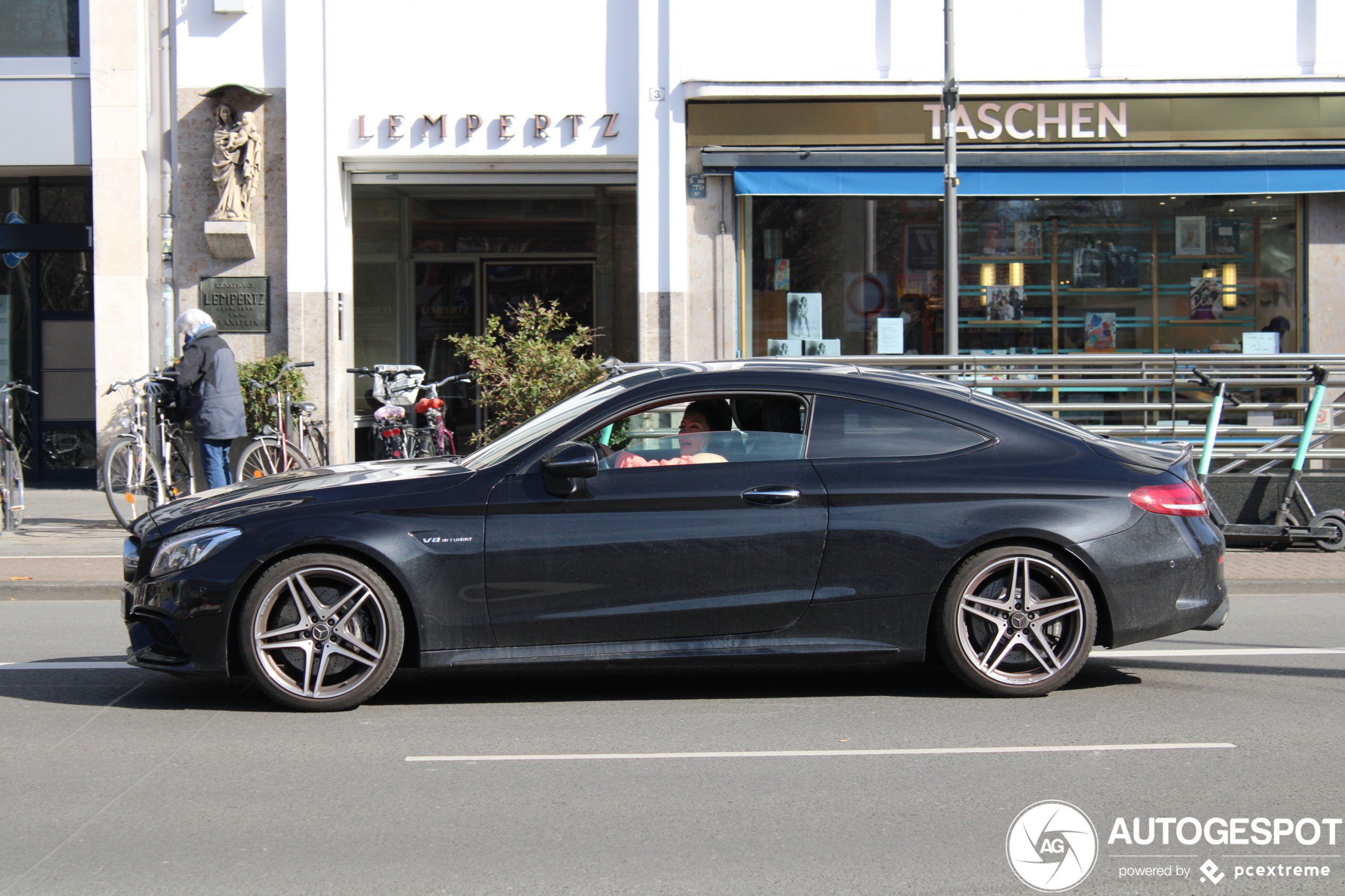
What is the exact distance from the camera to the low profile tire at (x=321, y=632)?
17.6 feet

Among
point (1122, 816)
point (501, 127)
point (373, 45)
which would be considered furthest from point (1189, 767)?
point (373, 45)

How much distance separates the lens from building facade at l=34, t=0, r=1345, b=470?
14.2 m

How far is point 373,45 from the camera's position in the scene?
14.5 m

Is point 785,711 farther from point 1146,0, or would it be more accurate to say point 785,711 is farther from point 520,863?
point 1146,0

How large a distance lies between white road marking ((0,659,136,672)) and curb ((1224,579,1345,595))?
7.35 m

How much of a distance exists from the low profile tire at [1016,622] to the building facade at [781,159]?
886cm

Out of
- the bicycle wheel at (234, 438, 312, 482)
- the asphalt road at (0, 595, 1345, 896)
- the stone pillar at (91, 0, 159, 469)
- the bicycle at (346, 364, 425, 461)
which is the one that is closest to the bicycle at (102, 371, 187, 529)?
the bicycle wheel at (234, 438, 312, 482)

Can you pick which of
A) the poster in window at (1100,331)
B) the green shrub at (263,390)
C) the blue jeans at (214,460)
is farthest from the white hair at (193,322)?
the poster in window at (1100,331)

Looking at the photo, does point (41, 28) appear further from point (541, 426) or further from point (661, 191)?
point (541, 426)

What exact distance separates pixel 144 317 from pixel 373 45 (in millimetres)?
4136

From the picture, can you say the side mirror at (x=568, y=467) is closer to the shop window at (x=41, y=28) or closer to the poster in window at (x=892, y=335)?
the poster in window at (x=892, y=335)

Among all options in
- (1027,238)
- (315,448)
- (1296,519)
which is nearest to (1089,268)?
(1027,238)

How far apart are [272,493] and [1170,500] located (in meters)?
4.10

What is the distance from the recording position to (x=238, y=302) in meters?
14.5
